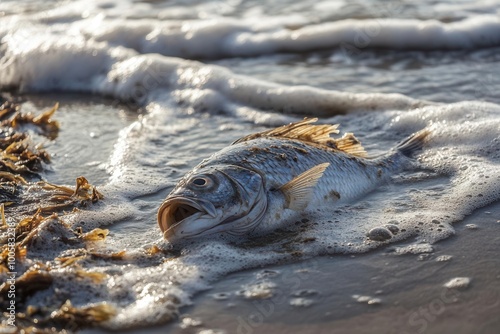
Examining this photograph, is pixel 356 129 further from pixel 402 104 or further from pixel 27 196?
pixel 27 196

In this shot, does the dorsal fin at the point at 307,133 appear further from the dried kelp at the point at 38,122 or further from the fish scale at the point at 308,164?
the dried kelp at the point at 38,122

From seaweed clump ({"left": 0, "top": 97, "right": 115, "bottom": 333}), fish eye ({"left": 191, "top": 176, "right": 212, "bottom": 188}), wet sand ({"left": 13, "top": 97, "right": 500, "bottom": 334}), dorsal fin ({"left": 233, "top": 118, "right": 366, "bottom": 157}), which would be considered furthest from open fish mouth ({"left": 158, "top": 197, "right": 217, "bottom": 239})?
dorsal fin ({"left": 233, "top": 118, "right": 366, "bottom": 157})

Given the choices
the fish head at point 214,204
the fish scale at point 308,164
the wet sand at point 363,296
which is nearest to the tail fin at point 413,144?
the fish scale at point 308,164

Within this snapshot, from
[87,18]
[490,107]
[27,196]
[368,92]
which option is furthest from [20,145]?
[87,18]

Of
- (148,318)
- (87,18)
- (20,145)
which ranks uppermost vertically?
(87,18)

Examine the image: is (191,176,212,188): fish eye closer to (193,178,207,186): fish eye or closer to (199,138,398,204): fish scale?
(193,178,207,186): fish eye

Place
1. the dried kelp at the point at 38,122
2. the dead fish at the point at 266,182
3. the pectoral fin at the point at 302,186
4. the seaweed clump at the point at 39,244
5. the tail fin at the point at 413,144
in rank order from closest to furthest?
the seaweed clump at the point at 39,244 < the dead fish at the point at 266,182 < the pectoral fin at the point at 302,186 < the tail fin at the point at 413,144 < the dried kelp at the point at 38,122

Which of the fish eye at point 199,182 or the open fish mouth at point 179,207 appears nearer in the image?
the open fish mouth at point 179,207

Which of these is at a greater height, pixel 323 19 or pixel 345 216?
pixel 323 19
